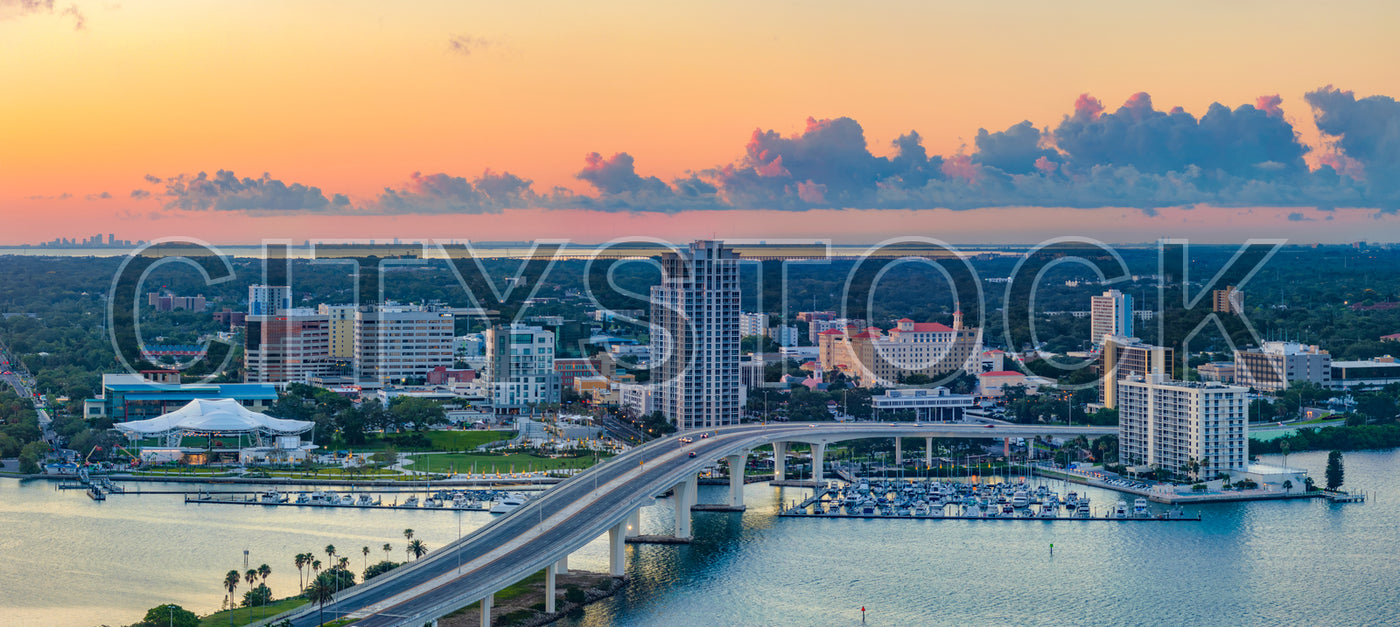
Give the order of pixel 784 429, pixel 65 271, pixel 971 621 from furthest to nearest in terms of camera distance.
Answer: pixel 65 271 < pixel 784 429 < pixel 971 621

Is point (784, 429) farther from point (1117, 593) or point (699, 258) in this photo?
point (1117, 593)

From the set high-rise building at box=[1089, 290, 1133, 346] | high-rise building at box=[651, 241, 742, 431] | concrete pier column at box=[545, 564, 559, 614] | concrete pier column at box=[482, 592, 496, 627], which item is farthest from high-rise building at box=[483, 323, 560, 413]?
high-rise building at box=[1089, 290, 1133, 346]

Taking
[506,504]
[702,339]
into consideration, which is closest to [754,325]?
[702,339]

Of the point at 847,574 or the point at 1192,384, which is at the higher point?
the point at 1192,384

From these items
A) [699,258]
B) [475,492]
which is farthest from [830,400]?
[475,492]

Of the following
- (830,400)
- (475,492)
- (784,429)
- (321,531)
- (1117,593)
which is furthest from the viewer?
(830,400)

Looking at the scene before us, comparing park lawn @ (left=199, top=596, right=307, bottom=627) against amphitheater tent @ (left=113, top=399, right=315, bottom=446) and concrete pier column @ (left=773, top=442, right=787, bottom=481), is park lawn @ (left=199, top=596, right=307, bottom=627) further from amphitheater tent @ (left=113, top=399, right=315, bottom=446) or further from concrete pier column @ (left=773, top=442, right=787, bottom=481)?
amphitheater tent @ (left=113, top=399, right=315, bottom=446)
